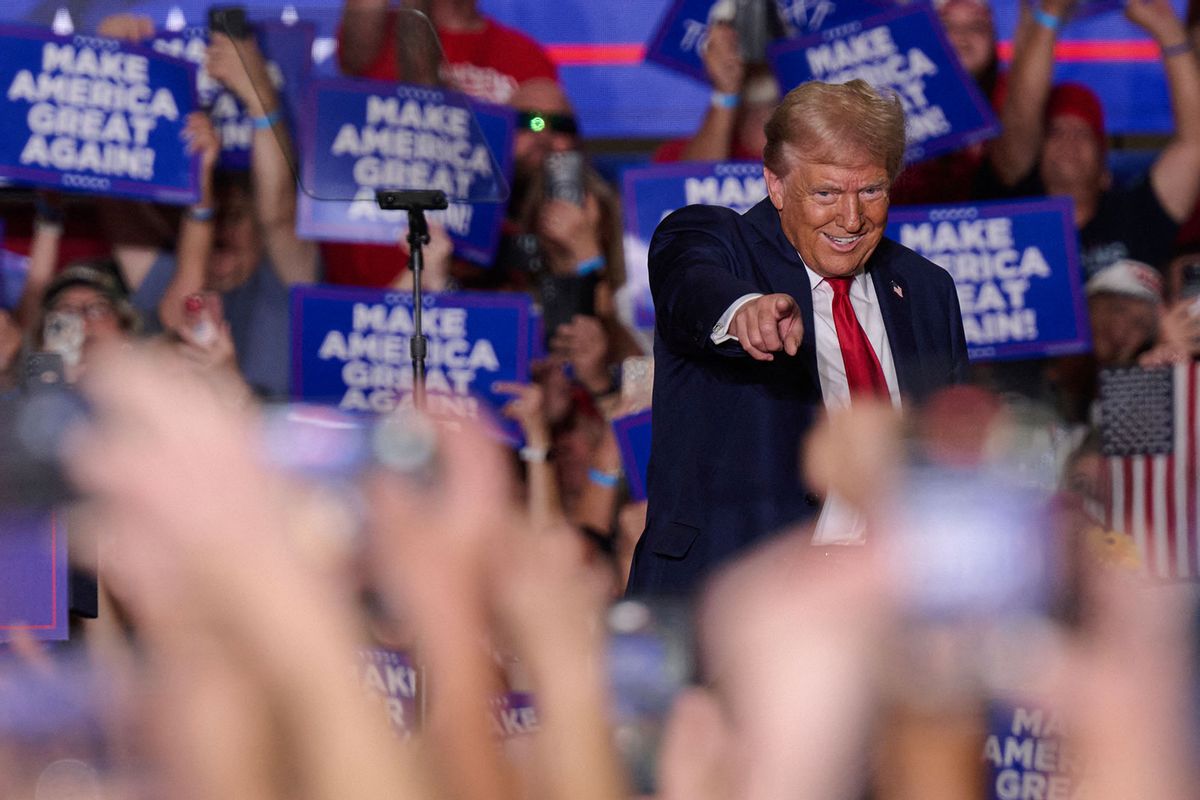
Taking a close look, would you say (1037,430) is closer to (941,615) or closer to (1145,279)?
(941,615)

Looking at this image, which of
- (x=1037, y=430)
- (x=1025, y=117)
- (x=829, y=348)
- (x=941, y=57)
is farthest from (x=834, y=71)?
(x=1037, y=430)

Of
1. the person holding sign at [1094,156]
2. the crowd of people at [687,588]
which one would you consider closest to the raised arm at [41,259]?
the crowd of people at [687,588]

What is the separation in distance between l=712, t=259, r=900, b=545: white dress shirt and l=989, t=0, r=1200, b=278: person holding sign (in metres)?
2.74

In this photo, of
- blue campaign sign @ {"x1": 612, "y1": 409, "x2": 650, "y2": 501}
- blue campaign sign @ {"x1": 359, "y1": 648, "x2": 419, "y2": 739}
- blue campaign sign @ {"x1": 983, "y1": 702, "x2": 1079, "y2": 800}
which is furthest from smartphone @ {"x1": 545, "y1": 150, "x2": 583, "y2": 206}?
blue campaign sign @ {"x1": 983, "y1": 702, "x2": 1079, "y2": 800}

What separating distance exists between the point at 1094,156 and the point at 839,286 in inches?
115

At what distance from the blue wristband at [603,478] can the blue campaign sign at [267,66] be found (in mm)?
1395

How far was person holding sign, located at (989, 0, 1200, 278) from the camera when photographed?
5.16 m

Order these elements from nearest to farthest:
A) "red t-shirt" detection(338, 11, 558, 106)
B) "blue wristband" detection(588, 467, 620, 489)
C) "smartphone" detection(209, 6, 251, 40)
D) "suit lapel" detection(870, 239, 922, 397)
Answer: "suit lapel" detection(870, 239, 922, 397)
"blue wristband" detection(588, 467, 620, 489)
"smartphone" detection(209, 6, 251, 40)
"red t-shirt" detection(338, 11, 558, 106)

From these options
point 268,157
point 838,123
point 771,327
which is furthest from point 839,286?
point 268,157

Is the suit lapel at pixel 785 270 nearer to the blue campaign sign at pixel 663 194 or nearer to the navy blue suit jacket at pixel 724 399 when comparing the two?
the navy blue suit jacket at pixel 724 399

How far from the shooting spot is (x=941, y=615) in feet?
2.90

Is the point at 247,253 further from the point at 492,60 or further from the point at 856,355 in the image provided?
the point at 856,355

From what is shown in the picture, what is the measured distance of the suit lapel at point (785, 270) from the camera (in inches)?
99.3

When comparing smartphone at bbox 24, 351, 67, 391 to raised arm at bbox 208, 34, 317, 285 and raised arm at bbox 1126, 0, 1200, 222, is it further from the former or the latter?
raised arm at bbox 1126, 0, 1200, 222
